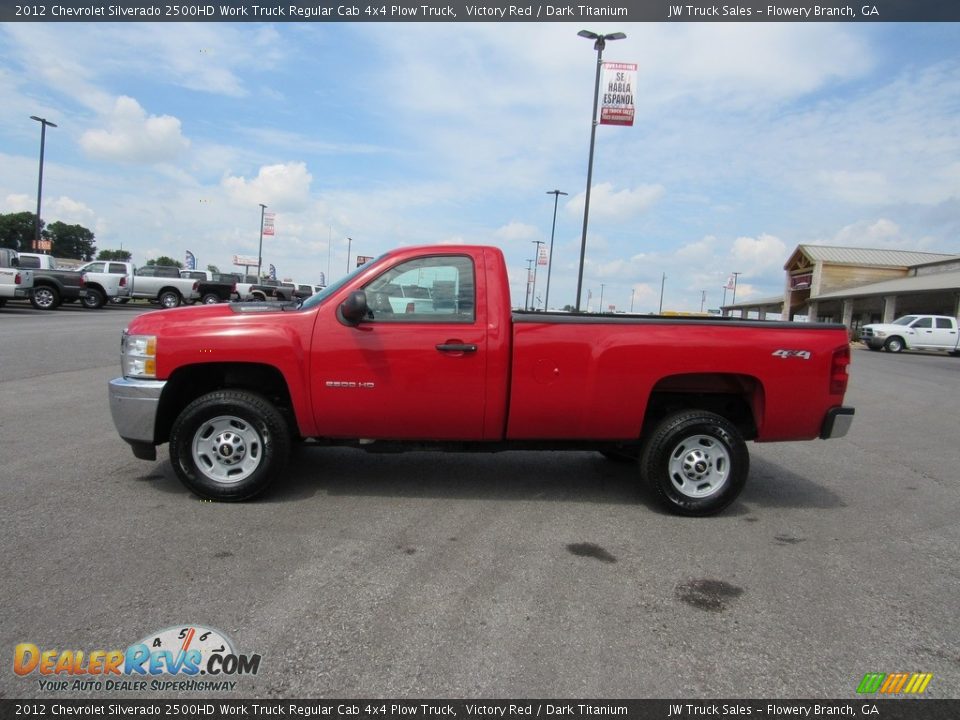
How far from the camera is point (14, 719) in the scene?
226cm

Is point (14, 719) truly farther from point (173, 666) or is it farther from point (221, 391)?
point (221, 391)

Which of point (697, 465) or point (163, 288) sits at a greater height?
point (163, 288)

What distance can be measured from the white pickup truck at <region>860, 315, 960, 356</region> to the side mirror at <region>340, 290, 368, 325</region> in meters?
30.3

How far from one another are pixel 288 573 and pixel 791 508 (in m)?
3.82

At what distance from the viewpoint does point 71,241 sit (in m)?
122

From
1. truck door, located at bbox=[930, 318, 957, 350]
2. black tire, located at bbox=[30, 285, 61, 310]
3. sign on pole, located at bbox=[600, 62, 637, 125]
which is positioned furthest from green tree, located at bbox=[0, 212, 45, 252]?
truck door, located at bbox=[930, 318, 957, 350]

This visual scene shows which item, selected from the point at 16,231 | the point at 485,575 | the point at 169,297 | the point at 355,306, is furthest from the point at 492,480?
the point at 16,231

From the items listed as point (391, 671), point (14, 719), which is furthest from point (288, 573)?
point (14, 719)

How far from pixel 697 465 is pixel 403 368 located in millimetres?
2272

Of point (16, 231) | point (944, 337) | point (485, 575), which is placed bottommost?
point (485, 575)

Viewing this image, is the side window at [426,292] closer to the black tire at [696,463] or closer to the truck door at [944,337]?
Result: the black tire at [696,463]

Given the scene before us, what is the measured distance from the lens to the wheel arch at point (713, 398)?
473 cm
